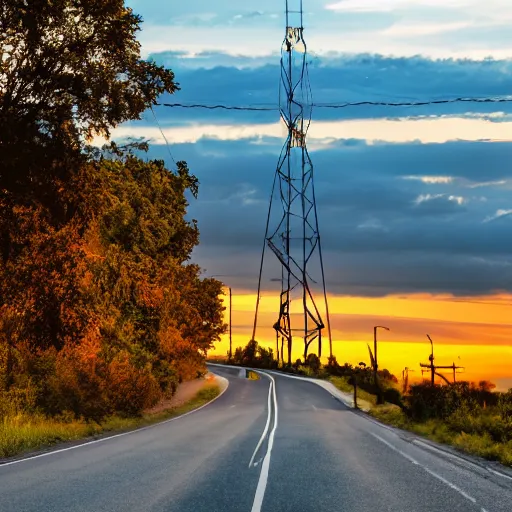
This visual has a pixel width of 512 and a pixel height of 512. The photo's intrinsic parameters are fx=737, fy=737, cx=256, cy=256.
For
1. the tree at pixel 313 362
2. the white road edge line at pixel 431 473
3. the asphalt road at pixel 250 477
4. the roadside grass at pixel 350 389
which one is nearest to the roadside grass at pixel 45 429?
the asphalt road at pixel 250 477

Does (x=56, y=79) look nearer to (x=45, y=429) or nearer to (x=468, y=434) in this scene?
(x=45, y=429)

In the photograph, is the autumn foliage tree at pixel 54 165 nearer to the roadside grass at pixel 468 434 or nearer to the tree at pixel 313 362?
the roadside grass at pixel 468 434

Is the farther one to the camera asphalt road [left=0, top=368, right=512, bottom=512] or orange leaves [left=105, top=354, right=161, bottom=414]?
orange leaves [left=105, top=354, right=161, bottom=414]

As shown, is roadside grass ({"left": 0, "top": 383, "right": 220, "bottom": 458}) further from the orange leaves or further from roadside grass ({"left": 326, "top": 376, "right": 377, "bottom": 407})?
roadside grass ({"left": 326, "top": 376, "right": 377, "bottom": 407})

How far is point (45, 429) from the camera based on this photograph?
2220cm

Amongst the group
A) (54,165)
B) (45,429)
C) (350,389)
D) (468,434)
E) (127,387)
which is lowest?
(45,429)

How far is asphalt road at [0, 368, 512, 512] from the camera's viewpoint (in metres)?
10.9

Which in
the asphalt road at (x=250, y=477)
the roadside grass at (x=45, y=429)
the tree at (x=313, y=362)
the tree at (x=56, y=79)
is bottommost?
the roadside grass at (x=45, y=429)

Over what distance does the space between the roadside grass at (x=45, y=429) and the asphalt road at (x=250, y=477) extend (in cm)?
139

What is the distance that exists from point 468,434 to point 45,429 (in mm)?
13127

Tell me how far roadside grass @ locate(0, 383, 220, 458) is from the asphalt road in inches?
54.6

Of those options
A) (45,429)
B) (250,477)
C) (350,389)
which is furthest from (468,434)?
(350,389)

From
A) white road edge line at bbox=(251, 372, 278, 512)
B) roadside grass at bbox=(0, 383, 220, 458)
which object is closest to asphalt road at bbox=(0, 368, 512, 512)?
white road edge line at bbox=(251, 372, 278, 512)

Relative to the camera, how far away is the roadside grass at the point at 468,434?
1875cm
